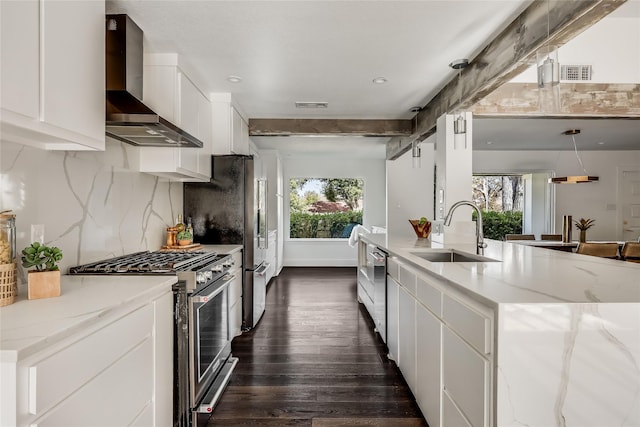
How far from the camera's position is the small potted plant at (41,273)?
4.72 feet

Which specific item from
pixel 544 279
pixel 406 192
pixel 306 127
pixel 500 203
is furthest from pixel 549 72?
pixel 500 203

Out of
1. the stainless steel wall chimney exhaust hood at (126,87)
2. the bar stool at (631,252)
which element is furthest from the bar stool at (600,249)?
the stainless steel wall chimney exhaust hood at (126,87)

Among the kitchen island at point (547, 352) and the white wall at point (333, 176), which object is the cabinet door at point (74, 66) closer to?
the kitchen island at point (547, 352)

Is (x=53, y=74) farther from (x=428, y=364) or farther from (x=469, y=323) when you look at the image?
(x=428, y=364)

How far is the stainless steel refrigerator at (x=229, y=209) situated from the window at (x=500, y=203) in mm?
6375

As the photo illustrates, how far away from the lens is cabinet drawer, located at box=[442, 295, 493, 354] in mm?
1339

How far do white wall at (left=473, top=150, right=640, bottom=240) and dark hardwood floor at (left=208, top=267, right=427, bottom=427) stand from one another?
212 inches

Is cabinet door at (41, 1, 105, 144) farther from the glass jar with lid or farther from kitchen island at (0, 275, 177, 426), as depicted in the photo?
kitchen island at (0, 275, 177, 426)

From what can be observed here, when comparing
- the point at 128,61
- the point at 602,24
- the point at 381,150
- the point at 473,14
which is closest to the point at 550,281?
the point at 473,14

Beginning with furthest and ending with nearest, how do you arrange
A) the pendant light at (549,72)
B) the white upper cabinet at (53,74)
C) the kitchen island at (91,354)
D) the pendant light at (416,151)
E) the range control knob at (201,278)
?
the pendant light at (416,151), the range control knob at (201,278), the pendant light at (549,72), the white upper cabinet at (53,74), the kitchen island at (91,354)

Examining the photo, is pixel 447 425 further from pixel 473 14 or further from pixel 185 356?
pixel 473 14

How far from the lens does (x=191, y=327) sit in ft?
6.64

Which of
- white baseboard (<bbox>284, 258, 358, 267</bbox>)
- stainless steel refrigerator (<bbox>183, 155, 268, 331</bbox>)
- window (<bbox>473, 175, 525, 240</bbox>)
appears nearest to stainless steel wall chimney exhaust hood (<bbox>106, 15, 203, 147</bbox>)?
stainless steel refrigerator (<bbox>183, 155, 268, 331</bbox>)

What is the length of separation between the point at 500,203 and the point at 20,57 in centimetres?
920
